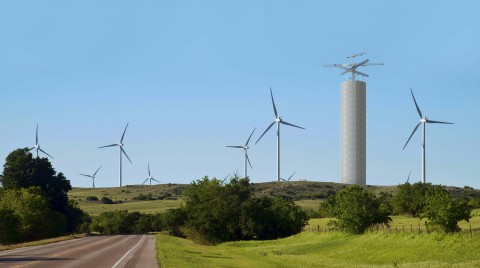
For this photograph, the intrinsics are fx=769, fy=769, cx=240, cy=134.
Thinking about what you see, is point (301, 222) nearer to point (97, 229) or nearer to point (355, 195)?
point (355, 195)

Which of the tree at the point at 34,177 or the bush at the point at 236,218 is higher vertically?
the tree at the point at 34,177

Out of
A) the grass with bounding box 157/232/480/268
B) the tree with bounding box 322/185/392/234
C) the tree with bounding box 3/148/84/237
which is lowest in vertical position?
the grass with bounding box 157/232/480/268

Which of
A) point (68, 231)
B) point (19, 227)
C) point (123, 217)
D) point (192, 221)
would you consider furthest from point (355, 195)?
point (123, 217)

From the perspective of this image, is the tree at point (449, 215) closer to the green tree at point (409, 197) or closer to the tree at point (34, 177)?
the green tree at point (409, 197)

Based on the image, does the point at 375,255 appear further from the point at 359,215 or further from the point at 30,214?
the point at 30,214

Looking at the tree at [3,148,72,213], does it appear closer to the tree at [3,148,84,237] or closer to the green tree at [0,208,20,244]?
the tree at [3,148,84,237]

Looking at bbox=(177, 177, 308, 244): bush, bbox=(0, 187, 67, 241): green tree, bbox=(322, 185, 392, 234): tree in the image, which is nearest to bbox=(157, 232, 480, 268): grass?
bbox=(322, 185, 392, 234): tree

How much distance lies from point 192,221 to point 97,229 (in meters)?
70.8

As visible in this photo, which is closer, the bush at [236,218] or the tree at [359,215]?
the tree at [359,215]

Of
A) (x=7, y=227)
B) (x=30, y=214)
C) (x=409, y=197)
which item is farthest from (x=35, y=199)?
(x=409, y=197)

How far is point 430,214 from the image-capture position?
70.4m

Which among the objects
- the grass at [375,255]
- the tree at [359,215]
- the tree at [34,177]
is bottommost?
the grass at [375,255]

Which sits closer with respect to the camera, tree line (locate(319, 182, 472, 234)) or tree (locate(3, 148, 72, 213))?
tree line (locate(319, 182, 472, 234))

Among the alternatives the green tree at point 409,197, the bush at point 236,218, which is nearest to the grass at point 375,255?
the bush at point 236,218
